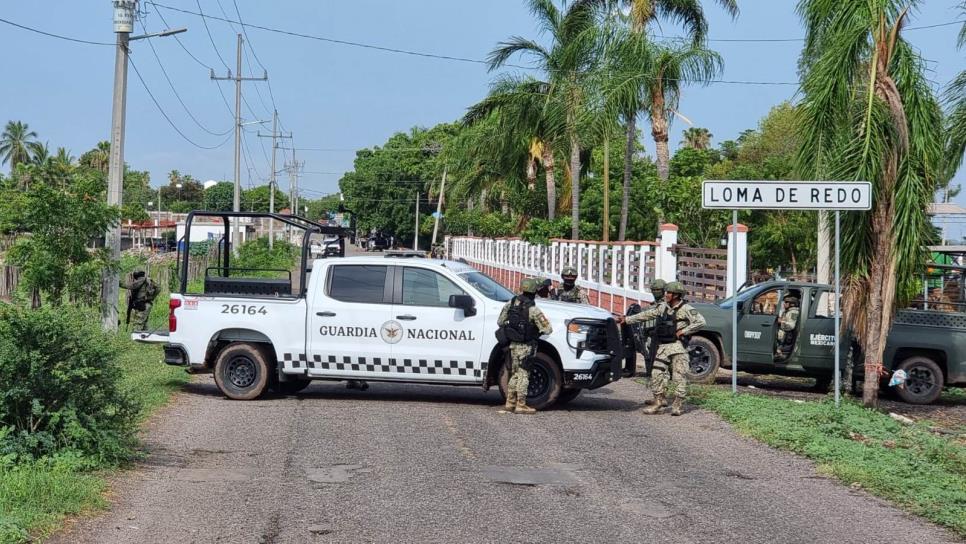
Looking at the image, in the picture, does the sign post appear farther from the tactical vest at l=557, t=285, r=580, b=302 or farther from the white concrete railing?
the tactical vest at l=557, t=285, r=580, b=302

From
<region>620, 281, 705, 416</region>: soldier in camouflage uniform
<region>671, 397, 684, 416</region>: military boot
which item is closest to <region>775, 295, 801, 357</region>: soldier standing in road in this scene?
<region>620, 281, 705, 416</region>: soldier in camouflage uniform

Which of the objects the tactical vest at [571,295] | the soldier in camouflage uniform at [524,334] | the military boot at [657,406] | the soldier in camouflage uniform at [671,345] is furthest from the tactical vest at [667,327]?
the tactical vest at [571,295]

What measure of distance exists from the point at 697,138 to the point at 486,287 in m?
70.5

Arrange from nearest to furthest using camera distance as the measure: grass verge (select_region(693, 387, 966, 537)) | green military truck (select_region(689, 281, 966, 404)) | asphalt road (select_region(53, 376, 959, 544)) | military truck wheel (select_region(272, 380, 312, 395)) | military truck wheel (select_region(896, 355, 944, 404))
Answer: asphalt road (select_region(53, 376, 959, 544))
grass verge (select_region(693, 387, 966, 537))
military truck wheel (select_region(272, 380, 312, 395))
green military truck (select_region(689, 281, 966, 404))
military truck wheel (select_region(896, 355, 944, 404))

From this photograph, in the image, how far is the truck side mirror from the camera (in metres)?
13.2

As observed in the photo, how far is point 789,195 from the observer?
45.2ft

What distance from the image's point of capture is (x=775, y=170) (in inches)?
1721

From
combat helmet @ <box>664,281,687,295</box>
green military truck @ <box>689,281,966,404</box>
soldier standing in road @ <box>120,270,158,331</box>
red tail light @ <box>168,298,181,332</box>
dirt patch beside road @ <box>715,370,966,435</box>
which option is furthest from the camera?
soldier standing in road @ <box>120,270,158,331</box>

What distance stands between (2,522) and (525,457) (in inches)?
185

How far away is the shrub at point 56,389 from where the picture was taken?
28.8 ft

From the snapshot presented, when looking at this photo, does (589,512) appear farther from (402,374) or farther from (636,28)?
(636,28)

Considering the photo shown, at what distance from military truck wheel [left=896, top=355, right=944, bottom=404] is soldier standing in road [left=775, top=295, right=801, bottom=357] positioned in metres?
1.56

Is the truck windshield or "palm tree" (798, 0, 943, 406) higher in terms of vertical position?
"palm tree" (798, 0, 943, 406)

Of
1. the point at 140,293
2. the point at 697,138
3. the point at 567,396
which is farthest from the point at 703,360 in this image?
the point at 697,138
